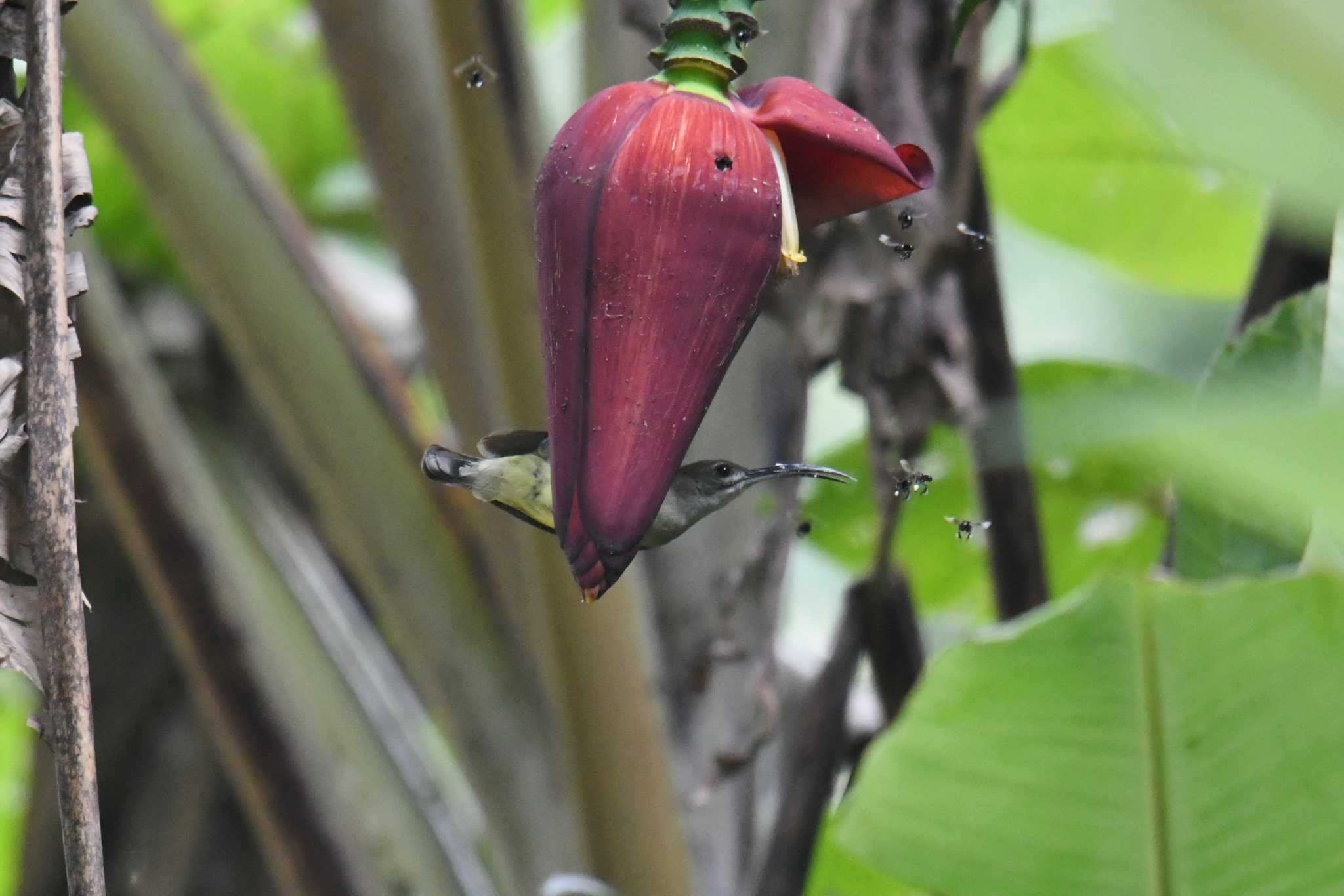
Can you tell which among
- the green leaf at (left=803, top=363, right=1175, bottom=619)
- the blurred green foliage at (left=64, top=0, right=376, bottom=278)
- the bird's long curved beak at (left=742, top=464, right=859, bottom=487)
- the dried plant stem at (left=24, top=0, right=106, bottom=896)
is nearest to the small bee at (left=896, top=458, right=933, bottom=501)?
the bird's long curved beak at (left=742, top=464, right=859, bottom=487)

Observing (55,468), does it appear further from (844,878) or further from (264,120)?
(264,120)

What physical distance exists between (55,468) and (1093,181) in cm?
69

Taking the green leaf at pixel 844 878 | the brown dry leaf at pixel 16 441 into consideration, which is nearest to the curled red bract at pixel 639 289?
the brown dry leaf at pixel 16 441

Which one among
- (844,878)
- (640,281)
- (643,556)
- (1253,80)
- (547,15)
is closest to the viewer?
(1253,80)

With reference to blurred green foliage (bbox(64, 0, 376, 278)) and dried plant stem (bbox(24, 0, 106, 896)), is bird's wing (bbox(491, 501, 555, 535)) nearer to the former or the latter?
dried plant stem (bbox(24, 0, 106, 896))

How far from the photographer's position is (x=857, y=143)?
26 cm

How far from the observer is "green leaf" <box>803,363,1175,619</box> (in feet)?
2.48

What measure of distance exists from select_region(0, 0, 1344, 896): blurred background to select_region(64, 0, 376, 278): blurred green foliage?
0.92ft

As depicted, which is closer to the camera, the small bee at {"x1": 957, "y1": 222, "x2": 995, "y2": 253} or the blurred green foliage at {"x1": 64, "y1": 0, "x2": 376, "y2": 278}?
the small bee at {"x1": 957, "y1": 222, "x2": 995, "y2": 253}

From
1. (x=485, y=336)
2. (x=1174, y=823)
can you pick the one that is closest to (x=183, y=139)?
(x=485, y=336)

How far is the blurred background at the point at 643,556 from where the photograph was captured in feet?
1.63

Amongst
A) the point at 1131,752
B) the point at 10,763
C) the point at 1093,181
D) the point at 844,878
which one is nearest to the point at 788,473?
the point at 1131,752

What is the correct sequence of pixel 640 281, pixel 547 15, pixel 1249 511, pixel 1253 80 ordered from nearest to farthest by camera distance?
pixel 1253 80, pixel 640 281, pixel 1249 511, pixel 547 15

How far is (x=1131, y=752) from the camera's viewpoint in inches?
12.3
